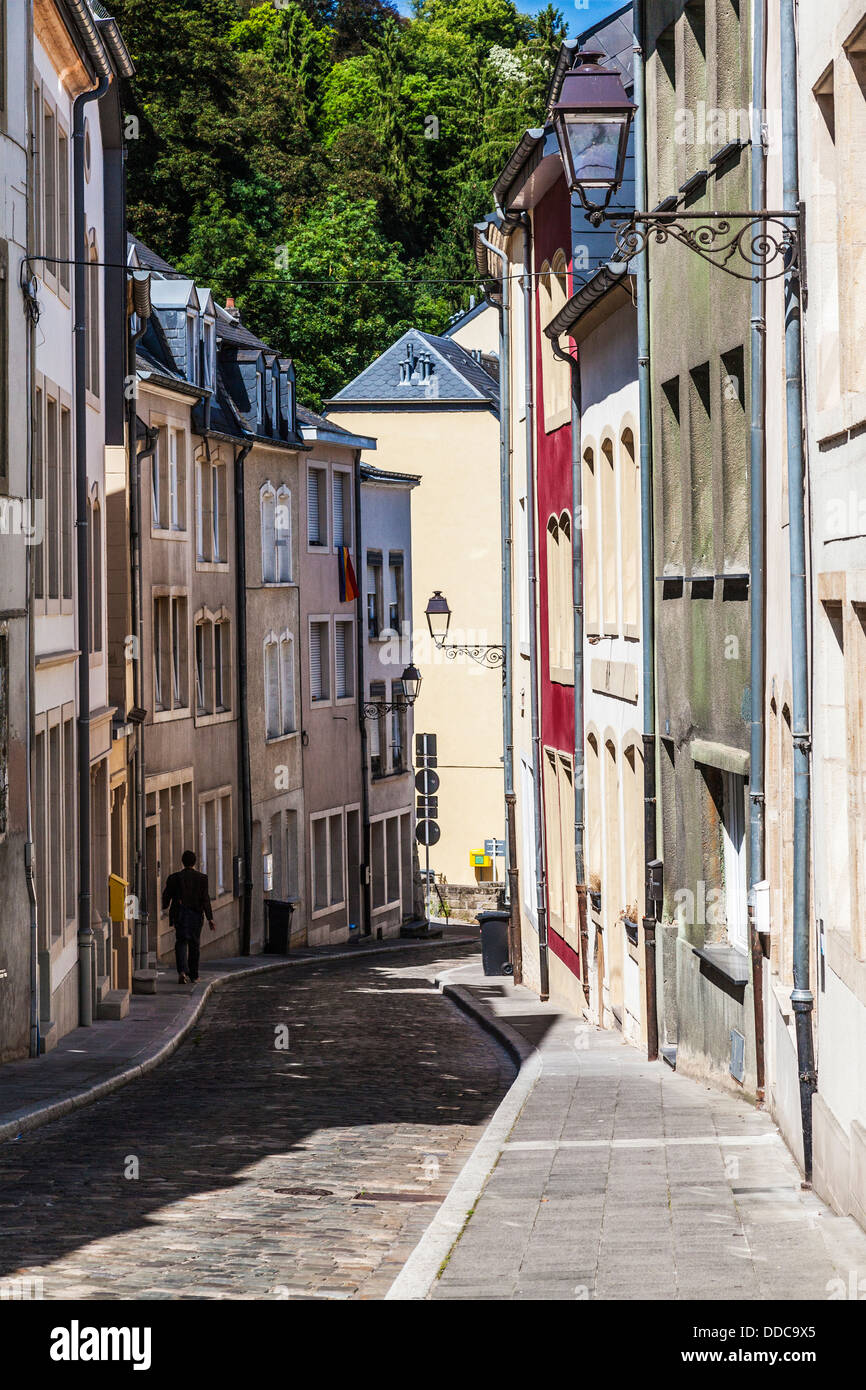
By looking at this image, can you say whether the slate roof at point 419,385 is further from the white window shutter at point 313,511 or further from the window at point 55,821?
the window at point 55,821

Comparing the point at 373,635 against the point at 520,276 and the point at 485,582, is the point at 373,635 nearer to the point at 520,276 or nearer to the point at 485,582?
the point at 485,582

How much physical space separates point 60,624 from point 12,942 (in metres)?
4.48

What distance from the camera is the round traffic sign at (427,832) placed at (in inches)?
1556

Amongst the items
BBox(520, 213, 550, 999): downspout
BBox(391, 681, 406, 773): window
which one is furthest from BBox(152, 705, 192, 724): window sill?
BBox(391, 681, 406, 773): window

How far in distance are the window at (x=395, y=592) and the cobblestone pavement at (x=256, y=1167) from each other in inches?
980

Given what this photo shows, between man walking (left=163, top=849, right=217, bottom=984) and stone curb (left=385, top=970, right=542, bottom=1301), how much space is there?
830cm

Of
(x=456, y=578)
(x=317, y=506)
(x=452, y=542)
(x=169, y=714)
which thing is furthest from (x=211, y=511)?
(x=456, y=578)

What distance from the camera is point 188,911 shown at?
25.7 metres

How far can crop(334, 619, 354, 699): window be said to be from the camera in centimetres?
4062

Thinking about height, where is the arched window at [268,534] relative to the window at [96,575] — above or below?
above

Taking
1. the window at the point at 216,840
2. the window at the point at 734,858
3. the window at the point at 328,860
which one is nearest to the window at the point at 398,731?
the window at the point at 328,860

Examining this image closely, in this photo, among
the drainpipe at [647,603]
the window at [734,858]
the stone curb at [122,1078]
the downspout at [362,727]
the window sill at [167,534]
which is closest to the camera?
the stone curb at [122,1078]

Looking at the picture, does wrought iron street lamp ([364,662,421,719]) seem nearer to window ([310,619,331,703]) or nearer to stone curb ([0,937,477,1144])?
window ([310,619,331,703])

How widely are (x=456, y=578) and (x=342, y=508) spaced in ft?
36.8
